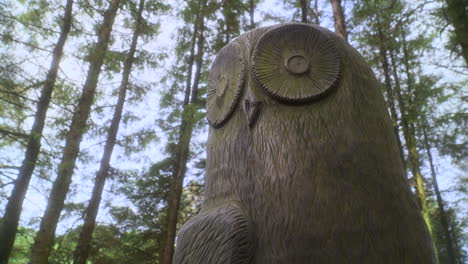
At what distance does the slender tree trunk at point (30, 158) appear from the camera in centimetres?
659

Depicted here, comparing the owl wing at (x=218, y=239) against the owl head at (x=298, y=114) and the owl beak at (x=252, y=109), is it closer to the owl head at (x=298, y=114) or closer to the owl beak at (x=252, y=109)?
the owl head at (x=298, y=114)

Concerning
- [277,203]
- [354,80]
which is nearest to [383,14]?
[354,80]

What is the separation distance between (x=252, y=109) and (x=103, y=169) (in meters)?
6.48

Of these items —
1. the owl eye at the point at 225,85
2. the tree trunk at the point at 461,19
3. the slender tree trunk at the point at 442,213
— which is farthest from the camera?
the slender tree trunk at the point at 442,213

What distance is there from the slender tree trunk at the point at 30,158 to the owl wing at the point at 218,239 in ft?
20.4

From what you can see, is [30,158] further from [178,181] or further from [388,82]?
[388,82]

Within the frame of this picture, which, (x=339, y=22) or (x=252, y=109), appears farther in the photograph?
(x=339, y=22)

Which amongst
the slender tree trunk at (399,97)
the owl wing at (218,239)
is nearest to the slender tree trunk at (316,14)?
the slender tree trunk at (399,97)

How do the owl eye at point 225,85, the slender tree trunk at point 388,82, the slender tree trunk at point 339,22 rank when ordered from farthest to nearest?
the slender tree trunk at point 388,82 < the slender tree trunk at point 339,22 < the owl eye at point 225,85

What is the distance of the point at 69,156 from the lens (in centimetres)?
617

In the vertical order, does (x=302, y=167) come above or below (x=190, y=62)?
below

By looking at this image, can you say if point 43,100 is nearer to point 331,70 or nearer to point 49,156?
point 49,156

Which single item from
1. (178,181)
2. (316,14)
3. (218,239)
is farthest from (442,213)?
(218,239)

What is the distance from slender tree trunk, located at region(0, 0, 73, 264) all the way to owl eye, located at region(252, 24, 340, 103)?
6367 mm
